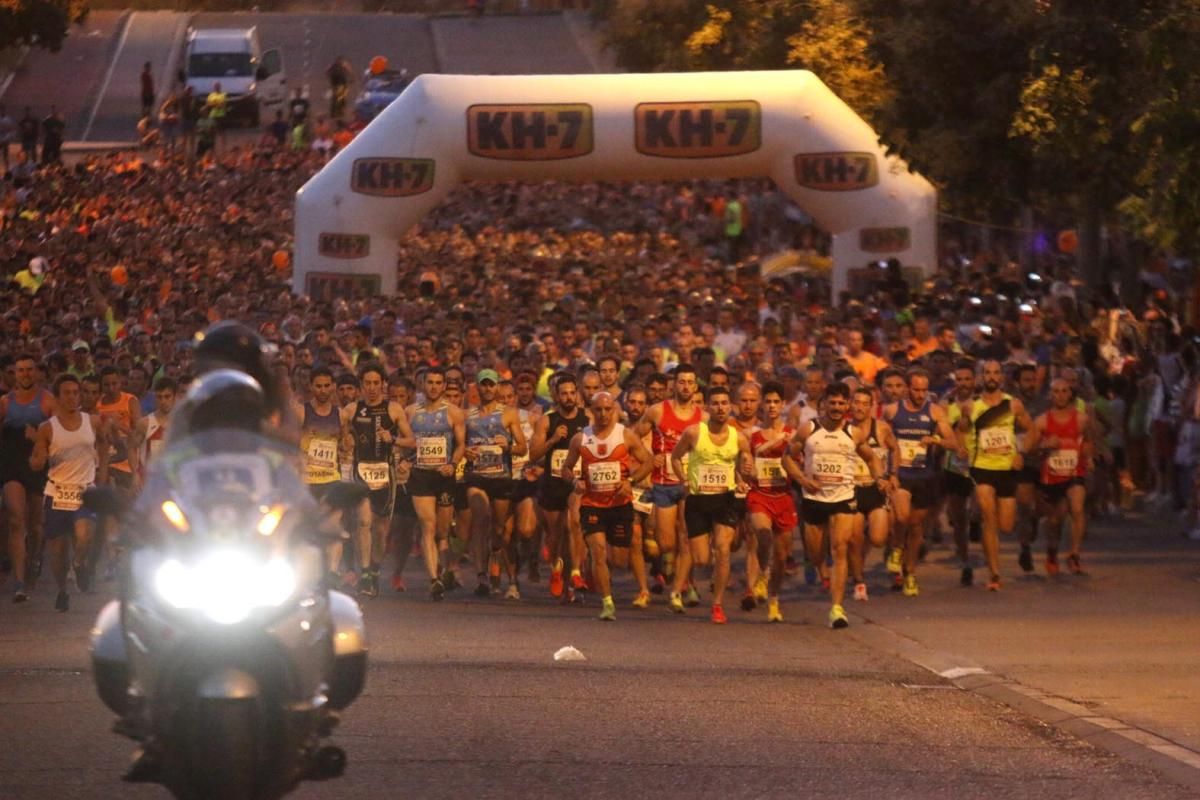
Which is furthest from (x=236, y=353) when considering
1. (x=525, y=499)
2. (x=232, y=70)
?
(x=232, y=70)

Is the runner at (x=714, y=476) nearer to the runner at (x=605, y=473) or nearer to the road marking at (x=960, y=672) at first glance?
the runner at (x=605, y=473)

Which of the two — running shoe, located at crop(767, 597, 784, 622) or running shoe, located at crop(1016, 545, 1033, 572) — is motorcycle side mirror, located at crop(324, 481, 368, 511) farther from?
running shoe, located at crop(1016, 545, 1033, 572)

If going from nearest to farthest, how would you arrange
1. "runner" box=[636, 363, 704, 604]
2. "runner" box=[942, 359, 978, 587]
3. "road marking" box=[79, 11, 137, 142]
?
1. "runner" box=[636, 363, 704, 604]
2. "runner" box=[942, 359, 978, 587]
3. "road marking" box=[79, 11, 137, 142]

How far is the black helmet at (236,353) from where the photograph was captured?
809 centimetres

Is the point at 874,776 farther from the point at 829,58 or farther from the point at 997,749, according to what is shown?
the point at 829,58

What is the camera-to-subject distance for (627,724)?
1117 cm

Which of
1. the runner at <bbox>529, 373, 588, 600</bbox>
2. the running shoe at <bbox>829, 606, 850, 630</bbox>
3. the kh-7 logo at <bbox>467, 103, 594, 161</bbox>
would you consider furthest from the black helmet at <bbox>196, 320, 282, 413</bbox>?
the kh-7 logo at <bbox>467, 103, 594, 161</bbox>

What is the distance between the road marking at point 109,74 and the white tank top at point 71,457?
133 ft

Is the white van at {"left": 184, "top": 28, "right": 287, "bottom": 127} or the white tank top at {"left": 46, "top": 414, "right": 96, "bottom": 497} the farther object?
the white van at {"left": 184, "top": 28, "right": 287, "bottom": 127}

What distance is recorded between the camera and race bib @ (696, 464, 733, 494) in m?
16.0

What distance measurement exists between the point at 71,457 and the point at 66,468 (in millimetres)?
86

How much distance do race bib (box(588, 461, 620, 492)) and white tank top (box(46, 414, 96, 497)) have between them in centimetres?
348

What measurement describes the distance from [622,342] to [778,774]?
14.1 meters

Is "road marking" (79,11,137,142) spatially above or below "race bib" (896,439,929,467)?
above
